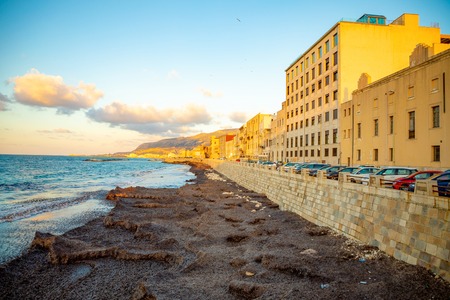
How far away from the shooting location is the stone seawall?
27.7ft

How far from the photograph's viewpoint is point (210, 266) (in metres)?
11.1

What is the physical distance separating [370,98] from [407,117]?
615cm

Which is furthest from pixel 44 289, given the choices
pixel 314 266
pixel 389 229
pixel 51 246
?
pixel 389 229

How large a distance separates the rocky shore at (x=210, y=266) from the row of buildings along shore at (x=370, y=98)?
16.8 m

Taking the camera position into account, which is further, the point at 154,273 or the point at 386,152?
the point at 386,152

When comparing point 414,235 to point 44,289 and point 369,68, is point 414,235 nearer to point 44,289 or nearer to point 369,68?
point 44,289

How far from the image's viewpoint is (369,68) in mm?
41625

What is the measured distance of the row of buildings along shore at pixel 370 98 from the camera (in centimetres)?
2481

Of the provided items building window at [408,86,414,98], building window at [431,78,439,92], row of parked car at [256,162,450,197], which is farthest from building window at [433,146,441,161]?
row of parked car at [256,162,450,197]

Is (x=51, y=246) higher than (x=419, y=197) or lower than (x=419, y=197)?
lower

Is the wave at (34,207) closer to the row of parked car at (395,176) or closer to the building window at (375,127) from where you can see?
the row of parked car at (395,176)

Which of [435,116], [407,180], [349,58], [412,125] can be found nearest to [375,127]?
[412,125]

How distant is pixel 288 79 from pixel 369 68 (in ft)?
72.3

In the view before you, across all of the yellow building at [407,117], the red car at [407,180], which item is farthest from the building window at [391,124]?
the red car at [407,180]
